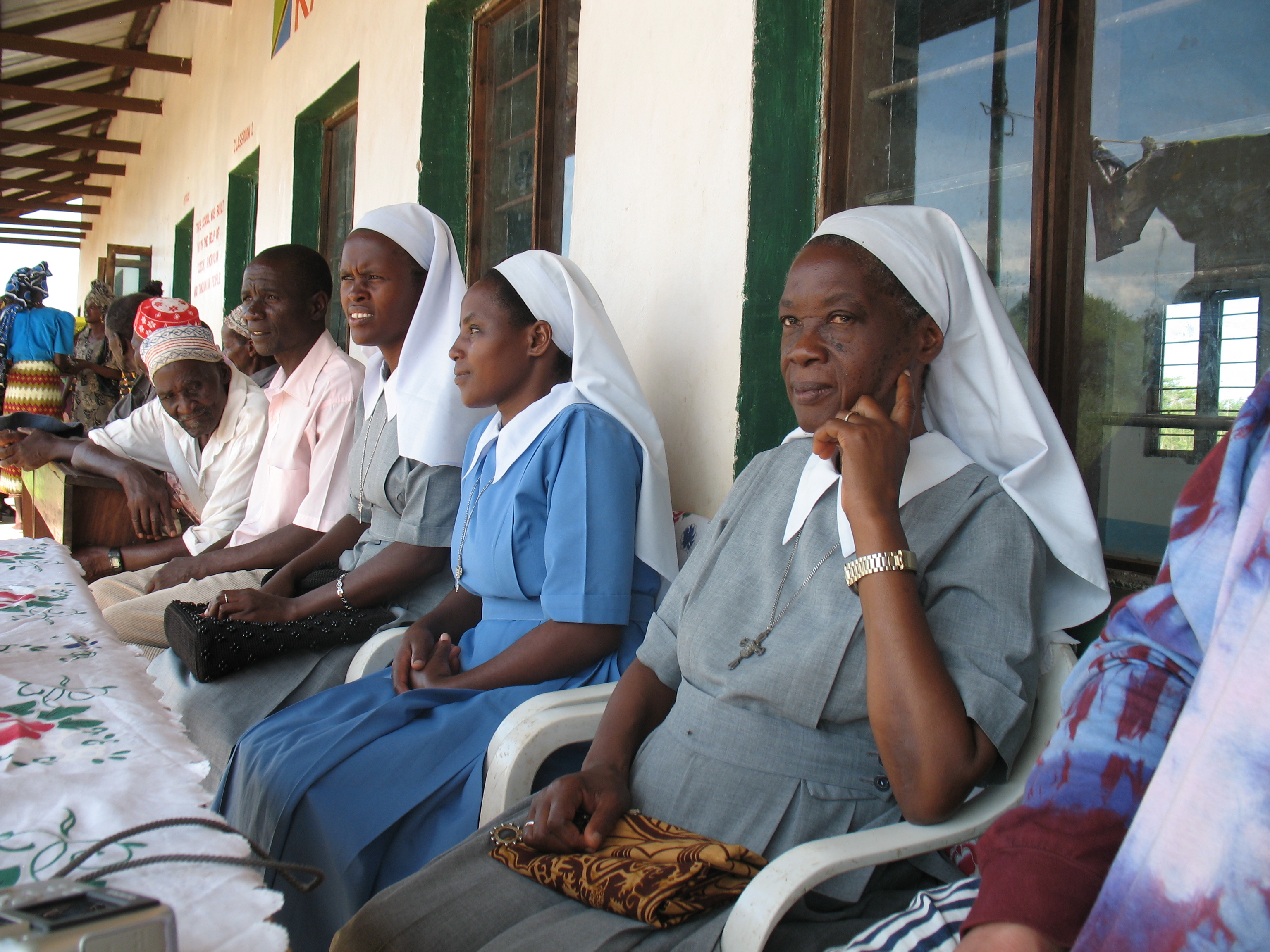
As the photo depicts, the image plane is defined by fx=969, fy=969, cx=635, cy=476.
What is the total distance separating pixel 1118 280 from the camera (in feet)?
6.21

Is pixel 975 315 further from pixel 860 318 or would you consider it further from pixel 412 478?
pixel 412 478

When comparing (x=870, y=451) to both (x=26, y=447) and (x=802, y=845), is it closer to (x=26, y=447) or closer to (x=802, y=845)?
(x=802, y=845)

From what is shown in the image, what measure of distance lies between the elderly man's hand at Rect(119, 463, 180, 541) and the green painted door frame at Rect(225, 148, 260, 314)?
13.0 feet

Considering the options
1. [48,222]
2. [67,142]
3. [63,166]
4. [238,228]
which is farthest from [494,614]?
[48,222]

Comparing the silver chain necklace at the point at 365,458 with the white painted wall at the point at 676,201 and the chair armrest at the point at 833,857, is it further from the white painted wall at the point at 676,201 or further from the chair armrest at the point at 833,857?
the chair armrest at the point at 833,857

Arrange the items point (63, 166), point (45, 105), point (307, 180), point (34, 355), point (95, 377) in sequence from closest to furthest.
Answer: point (307, 180) → point (95, 377) → point (34, 355) → point (45, 105) → point (63, 166)

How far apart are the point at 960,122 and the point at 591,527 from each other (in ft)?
4.04

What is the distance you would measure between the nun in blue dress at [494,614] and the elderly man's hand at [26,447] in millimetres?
3157

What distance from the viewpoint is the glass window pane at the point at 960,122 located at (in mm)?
2057

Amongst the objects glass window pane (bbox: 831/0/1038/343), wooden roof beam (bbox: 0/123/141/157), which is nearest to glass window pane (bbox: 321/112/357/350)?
glass window pane (bbox: 831/0/1038/343)

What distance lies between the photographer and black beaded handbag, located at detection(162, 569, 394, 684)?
242 centimetres

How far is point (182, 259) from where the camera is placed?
1073 cm

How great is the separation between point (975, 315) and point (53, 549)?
2448mm

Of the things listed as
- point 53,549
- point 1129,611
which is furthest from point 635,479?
point 53,549
